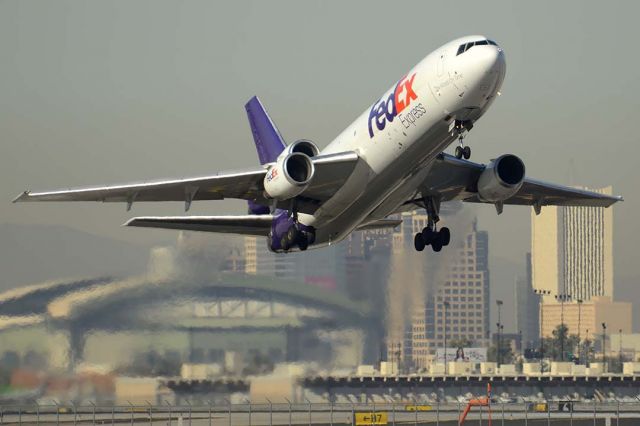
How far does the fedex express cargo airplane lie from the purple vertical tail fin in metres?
0.16

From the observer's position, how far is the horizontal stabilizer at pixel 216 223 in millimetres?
45062

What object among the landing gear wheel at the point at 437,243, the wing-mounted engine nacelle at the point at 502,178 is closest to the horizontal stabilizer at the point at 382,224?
the landing gear wheel at the point at 437,243

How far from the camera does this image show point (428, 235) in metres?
43.8

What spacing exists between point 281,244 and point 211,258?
1266cm

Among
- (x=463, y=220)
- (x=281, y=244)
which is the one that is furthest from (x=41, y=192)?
(x=463, y=220)

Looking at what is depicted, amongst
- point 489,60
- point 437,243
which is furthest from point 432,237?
point 489,60

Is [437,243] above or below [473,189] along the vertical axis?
below

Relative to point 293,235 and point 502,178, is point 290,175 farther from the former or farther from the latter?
point 502,178

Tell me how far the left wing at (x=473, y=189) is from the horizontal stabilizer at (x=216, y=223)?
21.1 ft

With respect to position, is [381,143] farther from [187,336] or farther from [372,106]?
[187,336]

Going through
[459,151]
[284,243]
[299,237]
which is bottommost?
[284,243]

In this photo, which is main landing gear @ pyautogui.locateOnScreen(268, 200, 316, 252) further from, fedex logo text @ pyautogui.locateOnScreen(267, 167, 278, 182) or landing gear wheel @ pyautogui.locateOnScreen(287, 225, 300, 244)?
fedex logo text @ pyautogui.locateOnScreen(267, 167, 278, 182)

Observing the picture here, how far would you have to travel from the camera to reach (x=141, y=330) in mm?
53062

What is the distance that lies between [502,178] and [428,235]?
3791 mm
